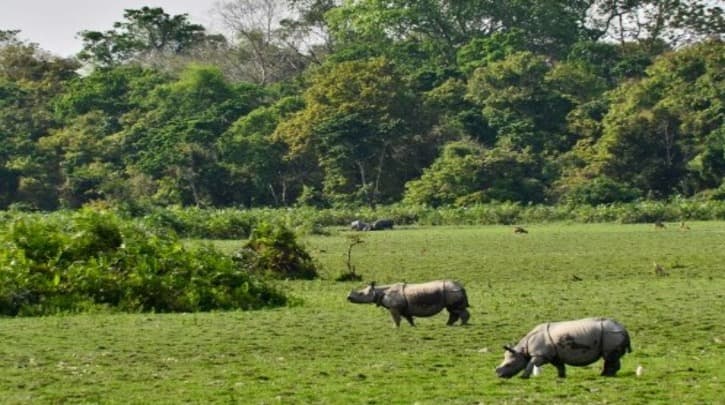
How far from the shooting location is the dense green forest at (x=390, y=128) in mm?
67875

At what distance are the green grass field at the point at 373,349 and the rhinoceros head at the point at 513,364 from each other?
125 millimetres

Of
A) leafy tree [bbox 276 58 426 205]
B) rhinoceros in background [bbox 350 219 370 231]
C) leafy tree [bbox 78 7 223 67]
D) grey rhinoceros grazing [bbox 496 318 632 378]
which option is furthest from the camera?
leafy tree [bbox 78 7 223 67]

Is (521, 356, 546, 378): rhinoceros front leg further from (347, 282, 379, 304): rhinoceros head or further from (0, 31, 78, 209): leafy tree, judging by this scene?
(0, 31, 78, 209): leafy tree

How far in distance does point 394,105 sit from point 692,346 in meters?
56.2

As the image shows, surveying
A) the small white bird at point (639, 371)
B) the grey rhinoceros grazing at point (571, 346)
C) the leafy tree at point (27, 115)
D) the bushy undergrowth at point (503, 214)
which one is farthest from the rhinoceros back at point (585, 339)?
the leafy tree at point (27, 115)

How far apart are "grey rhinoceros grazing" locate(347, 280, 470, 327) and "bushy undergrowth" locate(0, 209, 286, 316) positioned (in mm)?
4976

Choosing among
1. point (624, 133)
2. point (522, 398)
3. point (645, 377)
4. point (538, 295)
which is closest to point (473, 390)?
point (522, 398)

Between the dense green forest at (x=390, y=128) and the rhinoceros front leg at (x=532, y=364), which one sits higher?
the dense green forest at (x=390, y=128)

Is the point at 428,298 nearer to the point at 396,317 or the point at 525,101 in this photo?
the point at 396,317

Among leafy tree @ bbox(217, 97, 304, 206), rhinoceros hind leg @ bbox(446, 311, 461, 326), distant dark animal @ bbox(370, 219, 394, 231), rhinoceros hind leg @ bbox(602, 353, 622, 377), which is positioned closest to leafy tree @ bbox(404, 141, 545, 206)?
leafy tree @ bbox(217, 97, 304, 206)

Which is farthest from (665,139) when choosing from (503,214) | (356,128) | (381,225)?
(381,225)

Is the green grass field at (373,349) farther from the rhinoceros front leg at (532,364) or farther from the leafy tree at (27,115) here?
the leafy tree at (27,115)

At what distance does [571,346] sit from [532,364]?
44 centimetres

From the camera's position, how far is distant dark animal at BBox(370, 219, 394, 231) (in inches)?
2245
